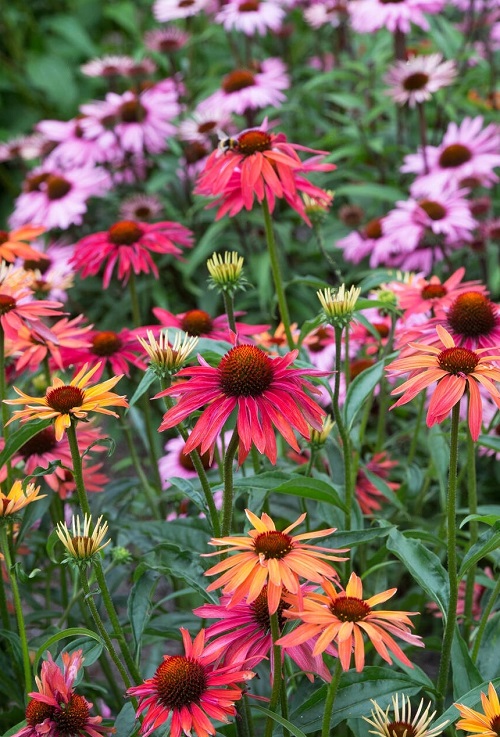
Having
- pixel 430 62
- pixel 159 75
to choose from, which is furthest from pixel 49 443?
pixel 159 75

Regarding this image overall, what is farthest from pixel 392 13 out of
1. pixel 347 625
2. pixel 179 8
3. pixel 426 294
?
pixel 347 625

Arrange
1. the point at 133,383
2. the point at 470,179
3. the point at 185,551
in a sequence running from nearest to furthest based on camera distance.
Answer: the point at 185,551, the point at 133,383, the point at 470,179

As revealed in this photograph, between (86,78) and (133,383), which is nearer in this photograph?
(133,383)

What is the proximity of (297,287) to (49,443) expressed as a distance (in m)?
1.32

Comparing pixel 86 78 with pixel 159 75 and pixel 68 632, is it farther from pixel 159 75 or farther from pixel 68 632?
pixel 68 632

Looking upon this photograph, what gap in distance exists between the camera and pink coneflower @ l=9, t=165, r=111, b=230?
2555mm

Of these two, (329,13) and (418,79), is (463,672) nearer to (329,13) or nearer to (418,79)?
(418,79)

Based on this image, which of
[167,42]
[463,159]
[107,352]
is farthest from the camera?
[167,42]

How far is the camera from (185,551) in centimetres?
119

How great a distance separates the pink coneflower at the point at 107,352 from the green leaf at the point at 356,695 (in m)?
0.68

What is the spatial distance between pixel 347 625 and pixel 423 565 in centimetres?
30

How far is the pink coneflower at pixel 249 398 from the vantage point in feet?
3.36

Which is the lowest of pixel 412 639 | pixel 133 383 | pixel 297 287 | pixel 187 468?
pixel 412 639

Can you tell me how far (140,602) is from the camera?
1.17m
